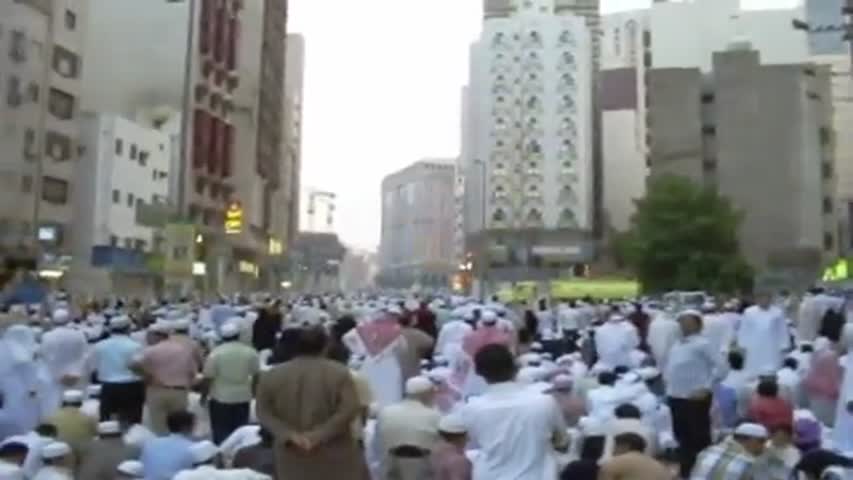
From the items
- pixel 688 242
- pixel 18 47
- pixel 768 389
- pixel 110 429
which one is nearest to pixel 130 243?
pixel 18 47

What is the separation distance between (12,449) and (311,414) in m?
2.01

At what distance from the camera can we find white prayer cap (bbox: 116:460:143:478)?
20.9 feet

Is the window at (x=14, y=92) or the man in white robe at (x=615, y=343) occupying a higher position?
the window at (x=14, y=92)

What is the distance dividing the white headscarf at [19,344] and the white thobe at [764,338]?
7.73 m

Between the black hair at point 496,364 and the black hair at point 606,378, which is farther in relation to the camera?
the black hair at point 606,378

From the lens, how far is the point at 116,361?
10.7 meters

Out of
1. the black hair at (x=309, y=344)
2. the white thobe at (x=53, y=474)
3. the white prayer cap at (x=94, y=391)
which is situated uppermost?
the black hair at (x=309, y=344)

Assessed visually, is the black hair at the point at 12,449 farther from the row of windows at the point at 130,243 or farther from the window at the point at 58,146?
the row of windows at the point at 130,243

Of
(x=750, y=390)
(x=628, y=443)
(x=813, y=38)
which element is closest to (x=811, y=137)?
(x=813, y=38)

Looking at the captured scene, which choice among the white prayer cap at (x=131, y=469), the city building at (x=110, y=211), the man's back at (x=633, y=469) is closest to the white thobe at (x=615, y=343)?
the white prayer cap at (x=131, y=469)

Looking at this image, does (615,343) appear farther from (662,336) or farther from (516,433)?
(516,433)

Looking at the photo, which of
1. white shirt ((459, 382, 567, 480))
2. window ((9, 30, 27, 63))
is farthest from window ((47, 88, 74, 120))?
white shirt ((459, 382, 567, 480))

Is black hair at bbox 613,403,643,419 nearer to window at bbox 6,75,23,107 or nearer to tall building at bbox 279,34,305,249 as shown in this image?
window at bbox 6,75,23,107

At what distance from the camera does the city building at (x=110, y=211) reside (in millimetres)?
52406
